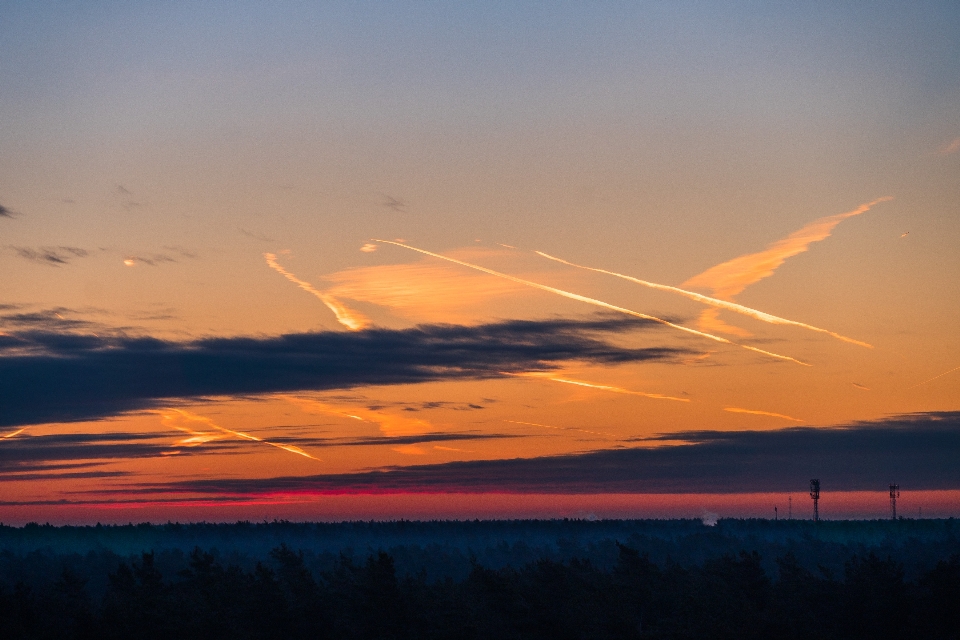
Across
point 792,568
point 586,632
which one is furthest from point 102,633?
point 792,568

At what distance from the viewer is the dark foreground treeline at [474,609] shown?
98.3 metres

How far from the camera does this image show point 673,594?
127062mm

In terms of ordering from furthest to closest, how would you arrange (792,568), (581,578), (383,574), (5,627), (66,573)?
(792,568)
(581,578)
(66,573)
(383,574)
(5,627)

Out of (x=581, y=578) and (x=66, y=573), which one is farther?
(x=581, y=578)

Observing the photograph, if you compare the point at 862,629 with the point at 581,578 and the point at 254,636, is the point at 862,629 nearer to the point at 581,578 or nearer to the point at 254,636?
the point at 581,578

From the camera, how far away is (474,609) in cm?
10294

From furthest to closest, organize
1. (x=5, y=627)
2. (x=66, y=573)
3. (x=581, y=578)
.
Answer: (x=581, y=578) → (x=66, y=573) → (x=5, y=627)

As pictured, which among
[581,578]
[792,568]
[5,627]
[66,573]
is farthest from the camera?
[792,568]

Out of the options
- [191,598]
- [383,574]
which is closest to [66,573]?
[191,598]

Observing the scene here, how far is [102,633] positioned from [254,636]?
13.4 metres

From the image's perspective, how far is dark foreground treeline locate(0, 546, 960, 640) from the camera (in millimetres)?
98312

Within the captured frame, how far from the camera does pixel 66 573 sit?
381 ft

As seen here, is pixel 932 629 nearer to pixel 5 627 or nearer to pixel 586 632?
pixel 586 632

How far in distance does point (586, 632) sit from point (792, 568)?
4656cm
